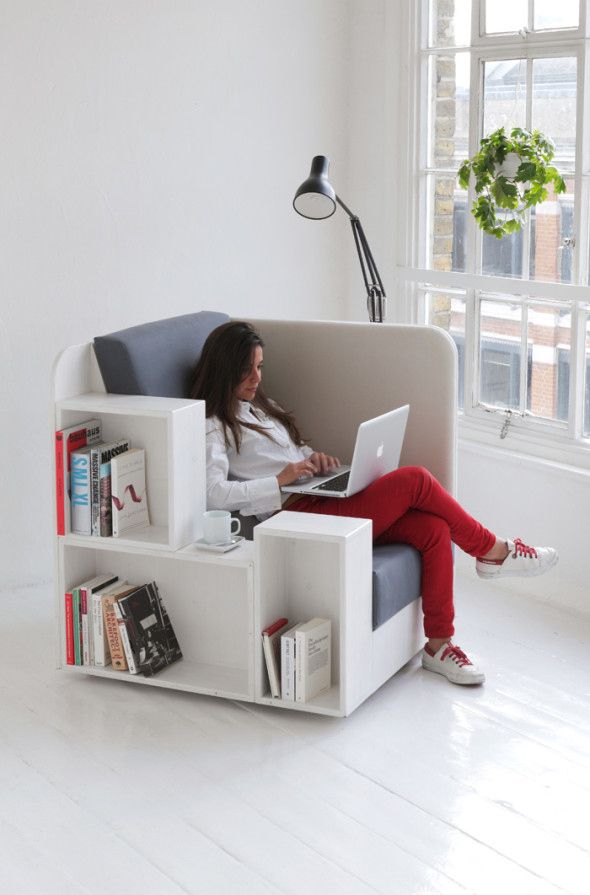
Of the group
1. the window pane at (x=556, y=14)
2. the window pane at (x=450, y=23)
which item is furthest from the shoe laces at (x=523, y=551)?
the window pane at (x=450, y=23)

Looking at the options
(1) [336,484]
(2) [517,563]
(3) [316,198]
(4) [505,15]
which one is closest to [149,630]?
(1) [336,484]

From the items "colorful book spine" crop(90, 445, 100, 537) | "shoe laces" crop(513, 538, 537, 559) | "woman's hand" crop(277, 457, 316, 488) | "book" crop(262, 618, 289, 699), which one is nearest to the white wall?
"colorful book spine" crop(90, 445, 100, 537)

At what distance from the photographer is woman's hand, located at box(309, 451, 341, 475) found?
3.52 m

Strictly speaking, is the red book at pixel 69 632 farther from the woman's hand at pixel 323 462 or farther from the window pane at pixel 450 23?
the window pane at pixel 450 23

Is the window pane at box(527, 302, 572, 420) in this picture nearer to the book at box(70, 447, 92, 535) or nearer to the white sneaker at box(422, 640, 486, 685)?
the white sneaker at box(422, 640, 486, 685)

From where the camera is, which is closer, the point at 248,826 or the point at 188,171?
the point at 248,826

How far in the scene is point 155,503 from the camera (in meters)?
3.35

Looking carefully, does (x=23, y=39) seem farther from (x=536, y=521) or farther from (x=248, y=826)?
(x=248, y=826)

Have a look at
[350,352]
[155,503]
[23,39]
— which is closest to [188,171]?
[23,39]

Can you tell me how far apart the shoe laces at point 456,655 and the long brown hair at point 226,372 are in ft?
2.68

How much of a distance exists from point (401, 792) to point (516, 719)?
54cm

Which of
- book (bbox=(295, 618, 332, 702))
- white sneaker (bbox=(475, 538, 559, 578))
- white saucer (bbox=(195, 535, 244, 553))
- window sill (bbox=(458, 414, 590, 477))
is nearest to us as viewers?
book (bbox=(295, 618, 332, 702))

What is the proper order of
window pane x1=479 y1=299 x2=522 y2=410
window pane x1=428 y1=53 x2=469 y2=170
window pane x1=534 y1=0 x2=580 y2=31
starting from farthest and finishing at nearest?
window pane x1=428 y1=53 x2=469 y2=170 < window pane x1=479 y1=299 x2=522 y2=410 < window pane x1=534 y1=0 x2=580 y2=31

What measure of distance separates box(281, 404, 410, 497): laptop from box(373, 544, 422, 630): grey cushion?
0.66ft
